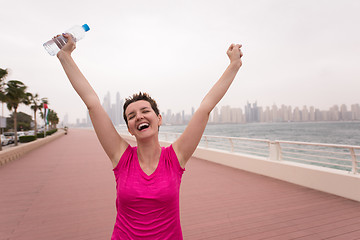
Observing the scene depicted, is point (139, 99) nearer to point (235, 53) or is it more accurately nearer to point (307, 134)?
point (235, 53)

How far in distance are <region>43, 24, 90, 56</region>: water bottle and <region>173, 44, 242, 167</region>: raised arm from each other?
0.79 m

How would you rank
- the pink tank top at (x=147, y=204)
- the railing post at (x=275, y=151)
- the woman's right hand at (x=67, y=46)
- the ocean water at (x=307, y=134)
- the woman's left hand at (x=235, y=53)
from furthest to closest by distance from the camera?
the ocean water at (x=307, y=134) → the railing post at (x=275, y=151) → the woman's left hand at (x=235, y=53) → the woman's right hand at (x=67, y=46) → the pink tank top at (x=147, y=204)

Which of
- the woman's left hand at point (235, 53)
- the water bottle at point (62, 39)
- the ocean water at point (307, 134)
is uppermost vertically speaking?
the water bottle at point (62, 39)

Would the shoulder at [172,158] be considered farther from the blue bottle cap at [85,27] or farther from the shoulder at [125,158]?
the blue bottle cap at [85,27]

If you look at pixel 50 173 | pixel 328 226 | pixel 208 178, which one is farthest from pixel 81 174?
pixel 328 226

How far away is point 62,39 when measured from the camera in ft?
3.88

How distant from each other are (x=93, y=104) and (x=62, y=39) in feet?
1.31

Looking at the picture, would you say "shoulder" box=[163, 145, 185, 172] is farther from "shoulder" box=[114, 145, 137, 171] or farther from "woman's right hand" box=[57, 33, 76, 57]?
"woman's right hand" box=[57, 33, 76, 57]

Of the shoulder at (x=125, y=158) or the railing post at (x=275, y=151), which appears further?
the railing post at (x=275, y=151)

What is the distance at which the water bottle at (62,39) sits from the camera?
1188 mm

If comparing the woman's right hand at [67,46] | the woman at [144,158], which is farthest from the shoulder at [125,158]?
the woman's right hand at [67,46]

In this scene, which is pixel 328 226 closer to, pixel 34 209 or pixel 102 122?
pixel 102 122

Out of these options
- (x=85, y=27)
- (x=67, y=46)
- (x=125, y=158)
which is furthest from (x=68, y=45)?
(x=125, y=158)

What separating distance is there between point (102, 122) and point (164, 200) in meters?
0.51
